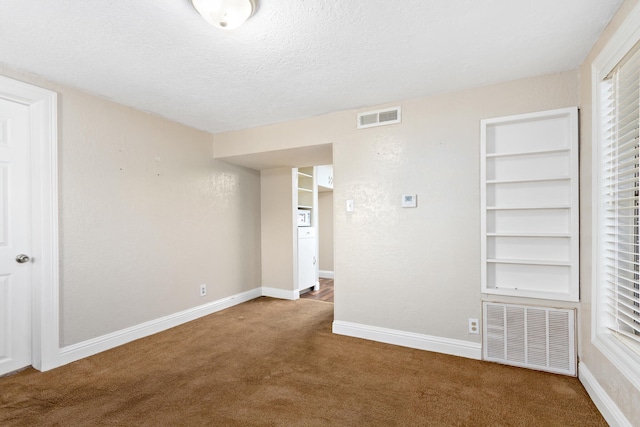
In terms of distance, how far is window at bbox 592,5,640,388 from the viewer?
Answer: 164 cm

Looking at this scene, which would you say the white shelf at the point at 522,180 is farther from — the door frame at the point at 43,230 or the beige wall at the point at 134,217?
the door frame at the point at 43,230

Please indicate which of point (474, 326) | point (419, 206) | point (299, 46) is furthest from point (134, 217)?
point (474, 326)

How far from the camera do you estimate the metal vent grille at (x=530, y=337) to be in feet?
7.77

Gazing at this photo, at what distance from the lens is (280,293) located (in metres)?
4.73

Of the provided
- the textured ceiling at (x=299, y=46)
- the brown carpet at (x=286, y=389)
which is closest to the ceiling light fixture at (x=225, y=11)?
the textured ceiling at (x=299, y=46)

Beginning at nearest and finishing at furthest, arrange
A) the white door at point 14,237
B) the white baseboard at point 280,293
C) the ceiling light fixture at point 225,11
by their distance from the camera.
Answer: the ceiling light fixture at point 225,11, the white door at point 14,237, the white baseboard at point 280,293

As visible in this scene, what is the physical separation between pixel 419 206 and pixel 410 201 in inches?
3.7

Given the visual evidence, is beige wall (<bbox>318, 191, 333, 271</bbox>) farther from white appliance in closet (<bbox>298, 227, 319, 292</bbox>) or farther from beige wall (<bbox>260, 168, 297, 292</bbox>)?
beige wall (<bbox>260, 168, 297, 292</bbox>)

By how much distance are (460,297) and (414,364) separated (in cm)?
70

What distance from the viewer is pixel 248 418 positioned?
6.09 ft

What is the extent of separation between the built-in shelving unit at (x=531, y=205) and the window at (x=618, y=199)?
14.4 inches

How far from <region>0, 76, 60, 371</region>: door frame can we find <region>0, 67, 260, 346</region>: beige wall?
0.08 m

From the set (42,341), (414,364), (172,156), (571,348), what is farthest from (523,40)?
(42,341)

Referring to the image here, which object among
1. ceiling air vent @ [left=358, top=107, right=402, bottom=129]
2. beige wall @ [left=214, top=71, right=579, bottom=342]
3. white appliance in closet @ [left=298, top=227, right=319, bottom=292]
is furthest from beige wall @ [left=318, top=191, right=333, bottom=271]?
ceiling air vent @ [left=358, top=107, right=402, bottom=129]
